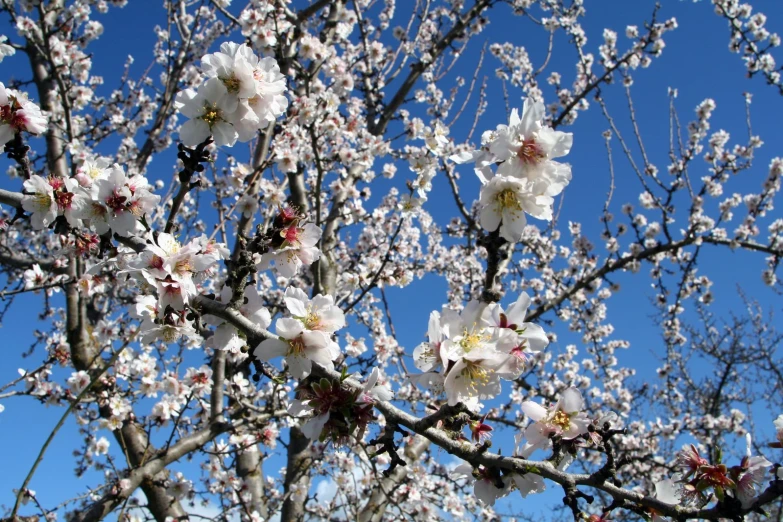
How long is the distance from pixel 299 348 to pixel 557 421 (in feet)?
Answer: 2.69

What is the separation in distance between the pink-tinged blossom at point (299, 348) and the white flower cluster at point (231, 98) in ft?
2.24

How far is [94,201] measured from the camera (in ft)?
5.32

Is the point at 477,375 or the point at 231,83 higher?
the point at 231,83

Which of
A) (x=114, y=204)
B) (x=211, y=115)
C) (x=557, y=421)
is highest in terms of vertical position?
(x=211, y=115)

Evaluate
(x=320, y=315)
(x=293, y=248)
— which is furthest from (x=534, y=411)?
(x=293, y=248)

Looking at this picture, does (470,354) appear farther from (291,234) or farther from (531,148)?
(291,234)

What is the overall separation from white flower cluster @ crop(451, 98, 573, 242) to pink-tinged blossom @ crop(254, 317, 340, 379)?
0.55m

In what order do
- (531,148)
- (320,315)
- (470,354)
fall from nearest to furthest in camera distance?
1. (470,354)
2. (531,148)
3. (320,315)

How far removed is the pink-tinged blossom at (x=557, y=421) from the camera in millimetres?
1539

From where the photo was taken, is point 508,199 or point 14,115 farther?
point 14,115

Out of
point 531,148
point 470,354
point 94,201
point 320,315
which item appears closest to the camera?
point 470,354

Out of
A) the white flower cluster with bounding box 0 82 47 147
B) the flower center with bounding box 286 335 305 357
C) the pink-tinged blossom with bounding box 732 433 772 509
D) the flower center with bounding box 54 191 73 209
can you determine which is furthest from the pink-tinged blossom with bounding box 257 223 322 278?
the pink-tinged blossom with bounding box 732 433 772 509

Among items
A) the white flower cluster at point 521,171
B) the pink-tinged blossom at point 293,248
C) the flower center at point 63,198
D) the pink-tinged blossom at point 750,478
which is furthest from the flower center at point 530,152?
the flower center at point 63,198

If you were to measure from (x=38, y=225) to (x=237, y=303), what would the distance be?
2.42ft
